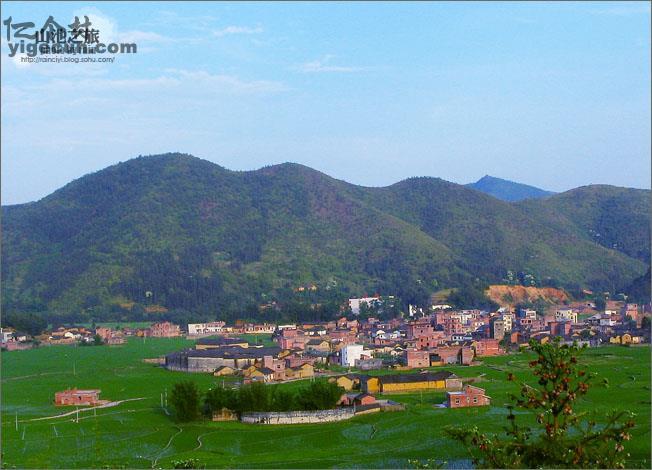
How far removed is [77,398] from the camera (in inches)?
1072

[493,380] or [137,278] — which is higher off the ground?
[137,278]

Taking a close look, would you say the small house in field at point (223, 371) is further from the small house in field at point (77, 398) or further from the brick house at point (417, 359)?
the small house in field at point (77, 398)

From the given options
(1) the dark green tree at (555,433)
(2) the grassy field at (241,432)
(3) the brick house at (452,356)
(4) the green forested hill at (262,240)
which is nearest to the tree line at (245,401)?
(2) the grassy field at (241,432)

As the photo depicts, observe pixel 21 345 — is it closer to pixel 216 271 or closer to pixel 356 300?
pixel 356 300

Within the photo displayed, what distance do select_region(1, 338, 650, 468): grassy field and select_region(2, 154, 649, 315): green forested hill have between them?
3364cm

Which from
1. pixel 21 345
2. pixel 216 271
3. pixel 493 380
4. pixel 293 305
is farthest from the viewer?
pixel 216 271

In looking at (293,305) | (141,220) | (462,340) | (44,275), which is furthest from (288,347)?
(141,220)

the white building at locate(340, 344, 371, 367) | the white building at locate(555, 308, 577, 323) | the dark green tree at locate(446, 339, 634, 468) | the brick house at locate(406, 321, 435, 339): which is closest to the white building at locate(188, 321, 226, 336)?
the brick house at locate(406, 321, 435, 339)

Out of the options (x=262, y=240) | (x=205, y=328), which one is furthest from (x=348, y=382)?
(x=262, y=240)

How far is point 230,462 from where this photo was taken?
17469 millimetres

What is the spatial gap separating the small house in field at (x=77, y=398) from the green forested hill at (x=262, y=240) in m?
35.1

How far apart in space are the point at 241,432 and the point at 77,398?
26.0 ft

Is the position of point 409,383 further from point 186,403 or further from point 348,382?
point 186,403

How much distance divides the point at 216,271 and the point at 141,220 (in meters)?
17.3
